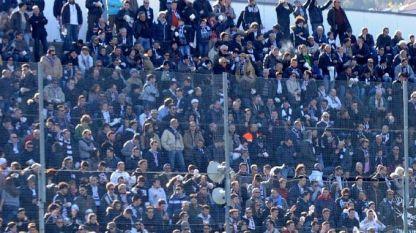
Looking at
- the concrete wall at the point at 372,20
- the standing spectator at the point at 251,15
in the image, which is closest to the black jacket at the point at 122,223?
the standing spectator at the point at 251,15

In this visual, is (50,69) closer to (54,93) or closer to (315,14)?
(54,93)

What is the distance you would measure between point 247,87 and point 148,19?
6942mm

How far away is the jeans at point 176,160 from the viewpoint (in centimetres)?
1811

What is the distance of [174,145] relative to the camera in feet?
59.6

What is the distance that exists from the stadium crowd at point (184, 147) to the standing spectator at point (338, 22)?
244 inches

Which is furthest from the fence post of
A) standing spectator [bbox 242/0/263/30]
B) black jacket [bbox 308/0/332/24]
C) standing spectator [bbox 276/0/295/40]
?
black jacket [bbox 308/0/332/24]

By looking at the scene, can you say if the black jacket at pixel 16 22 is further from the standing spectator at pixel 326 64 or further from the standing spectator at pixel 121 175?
the standing spectator at pixel 121 175

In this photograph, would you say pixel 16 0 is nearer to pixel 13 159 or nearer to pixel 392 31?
pixel 13 159

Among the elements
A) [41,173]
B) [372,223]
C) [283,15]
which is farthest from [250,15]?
[41,173]

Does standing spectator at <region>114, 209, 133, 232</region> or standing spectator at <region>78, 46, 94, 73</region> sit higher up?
standing spectator at <region>78, 46, 94, 73</region>

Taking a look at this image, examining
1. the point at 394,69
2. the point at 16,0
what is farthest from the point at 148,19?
the point at 394,69

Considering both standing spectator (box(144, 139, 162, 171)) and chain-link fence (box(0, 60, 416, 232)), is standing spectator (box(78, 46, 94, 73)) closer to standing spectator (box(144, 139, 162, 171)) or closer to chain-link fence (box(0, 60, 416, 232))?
chain-link fence (box(0, 60, 416, 232))

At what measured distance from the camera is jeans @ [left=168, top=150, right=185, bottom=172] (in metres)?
18.1

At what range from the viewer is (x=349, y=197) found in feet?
64.3
